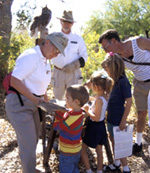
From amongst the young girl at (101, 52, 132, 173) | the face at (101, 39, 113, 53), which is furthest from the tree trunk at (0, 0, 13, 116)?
the young girl at (101, 52, 132, 173)

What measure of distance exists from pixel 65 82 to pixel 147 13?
105ft

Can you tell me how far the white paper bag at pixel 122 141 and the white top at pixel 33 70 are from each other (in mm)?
1018

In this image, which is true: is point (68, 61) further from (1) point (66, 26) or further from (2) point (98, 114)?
(2) point (98, 114)

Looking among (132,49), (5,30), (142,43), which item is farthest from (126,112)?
(5,30)

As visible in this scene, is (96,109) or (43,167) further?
(43,167)

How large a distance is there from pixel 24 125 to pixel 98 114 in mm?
896

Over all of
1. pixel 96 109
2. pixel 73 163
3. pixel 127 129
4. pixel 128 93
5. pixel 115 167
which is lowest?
pixel 115 167

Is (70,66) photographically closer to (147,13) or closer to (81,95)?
(81,95)

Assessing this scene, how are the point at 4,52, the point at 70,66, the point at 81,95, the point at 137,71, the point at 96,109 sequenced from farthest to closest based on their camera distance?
the point at 4,52, the point at 70,66, the point at 137,71, the point at 96,109, the point at 81,95

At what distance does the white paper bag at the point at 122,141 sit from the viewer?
8.96 ft

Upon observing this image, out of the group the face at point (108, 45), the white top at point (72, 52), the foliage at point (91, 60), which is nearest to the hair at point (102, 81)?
the face at point (108, 45)

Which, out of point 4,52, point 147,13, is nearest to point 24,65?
point 4,52

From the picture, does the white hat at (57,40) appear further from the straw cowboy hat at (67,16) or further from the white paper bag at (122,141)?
the straw cowboy hat at (67,16)

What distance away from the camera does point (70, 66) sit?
403cm
